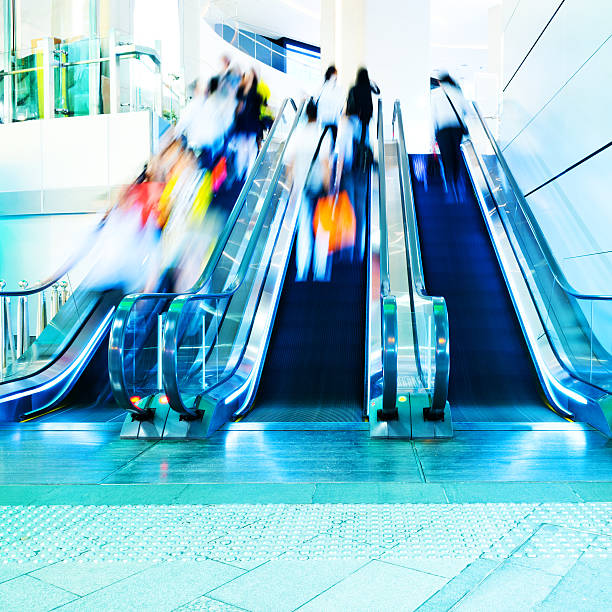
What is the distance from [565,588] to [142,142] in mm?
9809

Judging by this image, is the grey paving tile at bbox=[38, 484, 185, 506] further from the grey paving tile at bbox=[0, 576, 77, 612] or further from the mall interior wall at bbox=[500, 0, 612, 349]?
the mall interior wall at bbox=[500, 0, 612, 349]

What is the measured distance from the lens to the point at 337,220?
32.7 feet

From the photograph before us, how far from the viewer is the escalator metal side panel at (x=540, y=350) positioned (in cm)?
494

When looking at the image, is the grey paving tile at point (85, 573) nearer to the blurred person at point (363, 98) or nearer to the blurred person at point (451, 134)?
the blurred person at point (451, 134)

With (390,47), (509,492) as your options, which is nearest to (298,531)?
(509,492)

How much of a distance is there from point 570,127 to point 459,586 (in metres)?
6.31

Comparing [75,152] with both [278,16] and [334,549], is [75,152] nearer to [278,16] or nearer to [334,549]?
[334,549]

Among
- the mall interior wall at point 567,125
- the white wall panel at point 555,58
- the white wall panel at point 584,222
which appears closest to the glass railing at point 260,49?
the white wall panel at point 555,58

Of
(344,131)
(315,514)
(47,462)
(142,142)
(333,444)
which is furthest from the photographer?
(344,131)

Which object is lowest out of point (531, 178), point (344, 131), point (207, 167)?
point (531, 178)

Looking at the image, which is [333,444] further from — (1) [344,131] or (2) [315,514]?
(1) [344,131]

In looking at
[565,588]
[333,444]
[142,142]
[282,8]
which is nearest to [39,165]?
[142,142]

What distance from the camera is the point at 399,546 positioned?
2.82 meters

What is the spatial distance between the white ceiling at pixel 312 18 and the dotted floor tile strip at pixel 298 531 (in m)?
21.6
